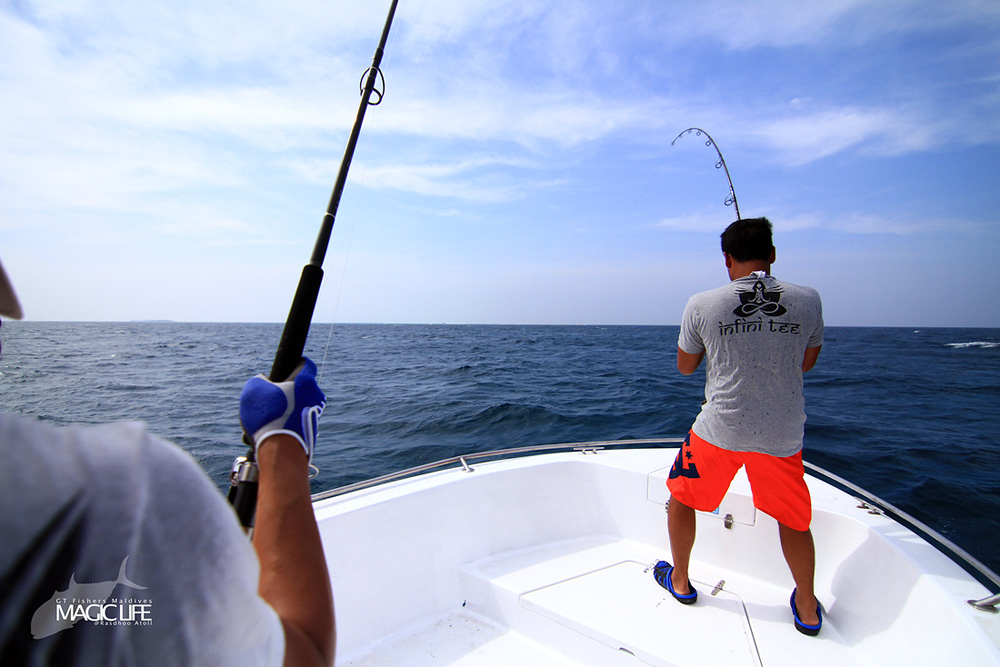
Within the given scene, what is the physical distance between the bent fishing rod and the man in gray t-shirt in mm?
1399

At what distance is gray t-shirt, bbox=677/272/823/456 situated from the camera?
171 cm

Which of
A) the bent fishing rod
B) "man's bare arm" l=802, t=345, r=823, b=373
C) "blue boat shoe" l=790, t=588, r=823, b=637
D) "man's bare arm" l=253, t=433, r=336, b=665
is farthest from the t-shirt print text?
"man's bare arm" l=253, t=433, r=336, b=665

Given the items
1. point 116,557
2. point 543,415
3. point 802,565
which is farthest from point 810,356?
point 543,415

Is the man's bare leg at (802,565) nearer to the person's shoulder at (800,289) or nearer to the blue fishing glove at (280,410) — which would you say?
the person's shoulder at (800,289)

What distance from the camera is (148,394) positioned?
879cm

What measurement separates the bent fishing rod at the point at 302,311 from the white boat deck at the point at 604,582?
105 cm

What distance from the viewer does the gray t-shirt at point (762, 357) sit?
1709mm

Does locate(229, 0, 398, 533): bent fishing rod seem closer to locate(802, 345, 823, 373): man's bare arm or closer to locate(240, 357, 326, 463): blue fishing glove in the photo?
locate(240, 357, 326, 463): blue fishing glove

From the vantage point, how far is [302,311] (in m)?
1.24

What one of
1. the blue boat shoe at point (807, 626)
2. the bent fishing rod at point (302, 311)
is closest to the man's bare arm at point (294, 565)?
the bent fishing rod at point (302, 311)

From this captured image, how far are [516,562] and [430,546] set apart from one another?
1.52ft

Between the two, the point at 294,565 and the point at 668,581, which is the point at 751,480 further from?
the point at 294,565

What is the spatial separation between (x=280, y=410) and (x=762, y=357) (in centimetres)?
165

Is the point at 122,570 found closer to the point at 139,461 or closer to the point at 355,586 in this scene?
the point at 139,461
